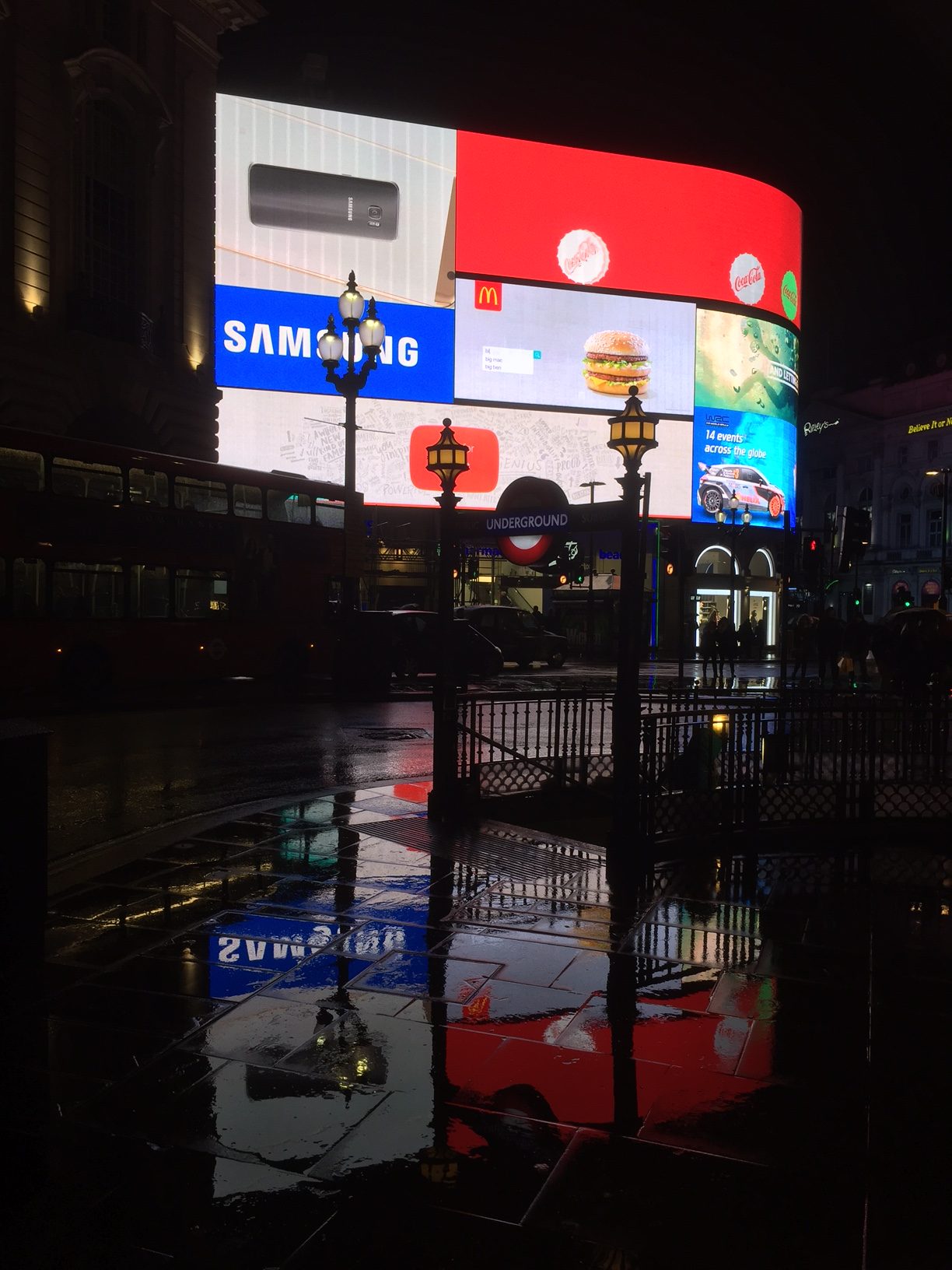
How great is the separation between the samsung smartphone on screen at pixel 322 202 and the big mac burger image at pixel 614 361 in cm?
953

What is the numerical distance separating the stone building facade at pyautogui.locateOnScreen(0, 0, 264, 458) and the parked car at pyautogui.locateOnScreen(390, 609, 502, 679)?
27.4ft

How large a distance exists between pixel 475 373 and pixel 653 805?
37.1 metres

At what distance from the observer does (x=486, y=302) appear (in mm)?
43312

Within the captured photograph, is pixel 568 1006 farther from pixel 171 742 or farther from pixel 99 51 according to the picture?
pixel 99 51

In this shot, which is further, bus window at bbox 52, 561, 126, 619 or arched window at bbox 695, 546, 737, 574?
arched window at bbox 695, 546, 737, 574

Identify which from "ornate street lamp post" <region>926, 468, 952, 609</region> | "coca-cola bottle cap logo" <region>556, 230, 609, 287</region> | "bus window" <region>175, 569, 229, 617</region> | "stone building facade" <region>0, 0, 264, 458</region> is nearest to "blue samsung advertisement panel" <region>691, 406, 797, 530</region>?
"ornate street lamp post" <region>926, 468, 952, 609</region>

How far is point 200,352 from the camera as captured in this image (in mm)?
30172

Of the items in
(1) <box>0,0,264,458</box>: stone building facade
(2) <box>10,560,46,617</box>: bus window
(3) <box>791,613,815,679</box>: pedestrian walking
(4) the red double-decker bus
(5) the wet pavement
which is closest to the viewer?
(5) the wet pavement

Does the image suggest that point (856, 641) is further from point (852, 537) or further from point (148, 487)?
point (148, 487)

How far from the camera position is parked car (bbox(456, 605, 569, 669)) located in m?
32.4

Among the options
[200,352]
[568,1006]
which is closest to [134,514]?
[200,352]

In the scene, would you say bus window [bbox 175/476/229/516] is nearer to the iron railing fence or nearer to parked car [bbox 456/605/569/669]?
the iron railing fence

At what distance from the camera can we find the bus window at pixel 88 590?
693 inches

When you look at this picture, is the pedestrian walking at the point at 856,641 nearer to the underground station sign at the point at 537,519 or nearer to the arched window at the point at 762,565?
the underground station sign at the point at 537,519
